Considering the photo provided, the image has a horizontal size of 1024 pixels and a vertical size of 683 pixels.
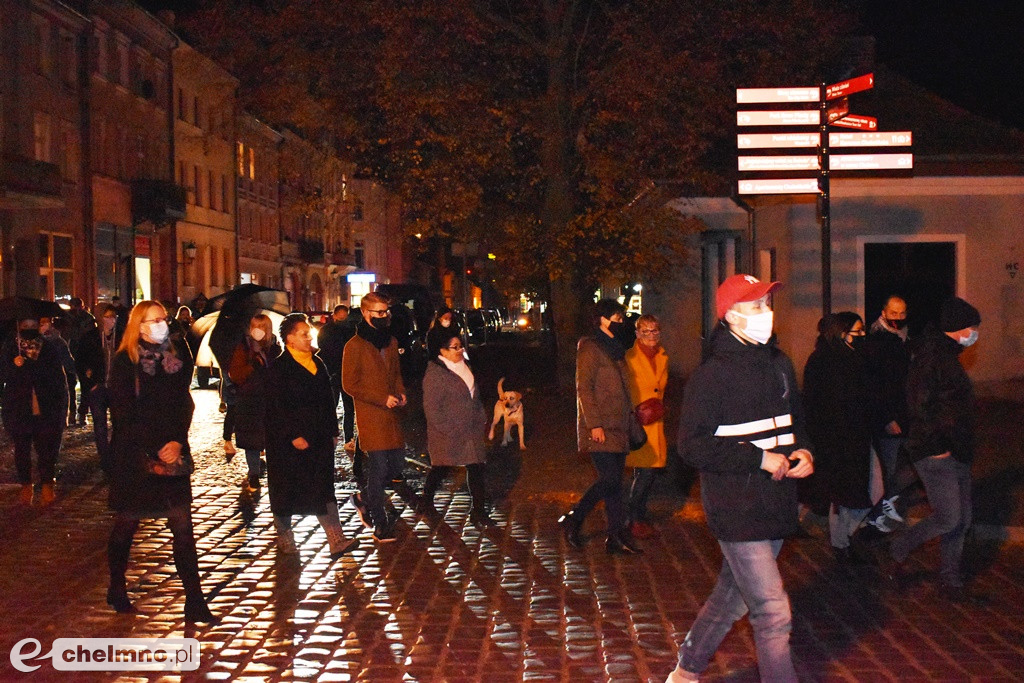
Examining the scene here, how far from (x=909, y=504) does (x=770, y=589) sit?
239 inches

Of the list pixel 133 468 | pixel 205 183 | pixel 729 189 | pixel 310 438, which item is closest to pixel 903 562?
pixel 310 438

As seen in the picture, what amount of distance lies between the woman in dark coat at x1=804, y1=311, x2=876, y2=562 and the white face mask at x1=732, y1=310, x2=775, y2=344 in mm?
3234

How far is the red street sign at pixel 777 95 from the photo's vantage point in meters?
13.9

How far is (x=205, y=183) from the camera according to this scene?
51969mm

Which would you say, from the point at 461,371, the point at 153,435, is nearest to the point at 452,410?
the point at 461,371

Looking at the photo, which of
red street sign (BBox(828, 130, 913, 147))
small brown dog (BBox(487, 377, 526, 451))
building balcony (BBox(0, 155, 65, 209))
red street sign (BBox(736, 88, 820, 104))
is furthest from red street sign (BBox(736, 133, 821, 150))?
building balcony (BBox(0, 155, 65, 209))

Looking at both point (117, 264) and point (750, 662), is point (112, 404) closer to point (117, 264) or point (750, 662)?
point (750, 662)

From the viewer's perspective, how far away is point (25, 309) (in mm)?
12516

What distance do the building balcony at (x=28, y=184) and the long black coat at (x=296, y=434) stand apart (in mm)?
25309

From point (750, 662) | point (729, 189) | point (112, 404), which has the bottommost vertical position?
point (750, 662)

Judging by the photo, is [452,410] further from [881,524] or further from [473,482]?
[881,524]

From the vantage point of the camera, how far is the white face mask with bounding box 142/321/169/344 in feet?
23.3

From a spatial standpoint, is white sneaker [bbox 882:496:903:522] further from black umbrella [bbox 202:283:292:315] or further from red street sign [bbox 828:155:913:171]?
black umbrella [bbox 202:283:292:315]

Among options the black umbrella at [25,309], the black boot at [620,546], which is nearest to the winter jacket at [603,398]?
the black boot at [620,546]
